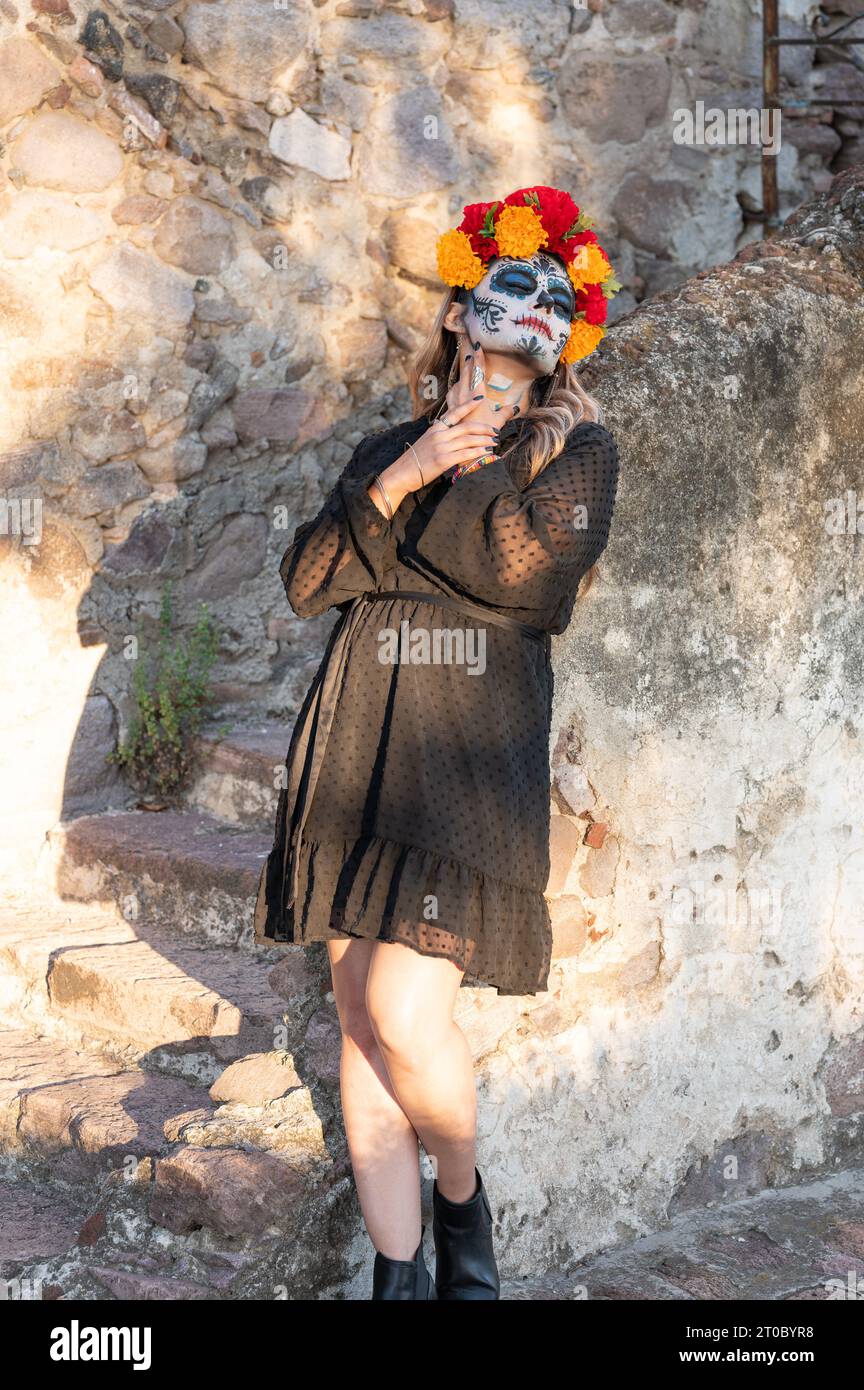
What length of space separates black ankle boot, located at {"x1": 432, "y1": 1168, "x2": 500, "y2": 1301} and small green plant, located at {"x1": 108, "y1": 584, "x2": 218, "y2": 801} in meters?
2.12

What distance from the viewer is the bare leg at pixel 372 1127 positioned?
2426 mm

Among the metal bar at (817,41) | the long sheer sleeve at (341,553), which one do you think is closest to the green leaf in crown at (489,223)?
the long sheer sleeve at (341,553)

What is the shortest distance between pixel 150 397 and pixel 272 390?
419 mm

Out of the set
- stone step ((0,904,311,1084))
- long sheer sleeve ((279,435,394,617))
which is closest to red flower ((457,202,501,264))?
long sheer sleeve ((279,435,394,617))

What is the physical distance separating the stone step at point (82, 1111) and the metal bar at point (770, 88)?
143 inches

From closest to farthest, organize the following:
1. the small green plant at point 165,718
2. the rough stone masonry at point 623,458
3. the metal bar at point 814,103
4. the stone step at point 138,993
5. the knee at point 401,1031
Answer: the knee at point 401,1031, the rough stone masonry at point 623,458, the stone step at point 138,993, the small green plant at point 165,718, the metal bar at point 814,103

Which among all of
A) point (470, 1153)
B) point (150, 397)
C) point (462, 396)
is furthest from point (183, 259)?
point (470, 1153)

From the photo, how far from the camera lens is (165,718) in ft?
14.2

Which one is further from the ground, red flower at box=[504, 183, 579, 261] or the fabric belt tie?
red flower at box=[504, 183, 579, 261]

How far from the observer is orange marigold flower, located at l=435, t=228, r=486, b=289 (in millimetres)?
2584

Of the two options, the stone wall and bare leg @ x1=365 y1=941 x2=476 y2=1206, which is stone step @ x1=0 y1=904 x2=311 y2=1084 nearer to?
the stone wall

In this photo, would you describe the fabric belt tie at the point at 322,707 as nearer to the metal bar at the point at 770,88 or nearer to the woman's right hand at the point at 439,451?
the woman's right hand at the point at 439,451

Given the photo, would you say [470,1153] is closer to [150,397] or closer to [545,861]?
[545,861]

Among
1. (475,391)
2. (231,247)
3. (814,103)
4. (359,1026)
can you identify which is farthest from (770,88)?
(359,1026)
